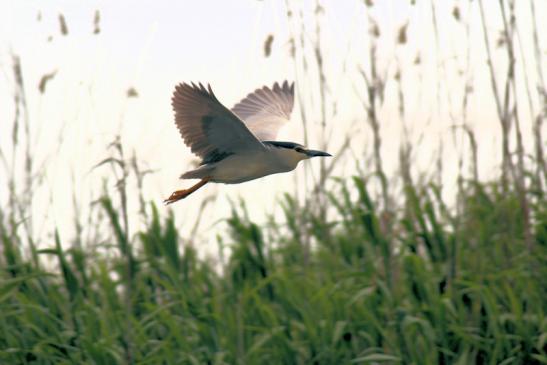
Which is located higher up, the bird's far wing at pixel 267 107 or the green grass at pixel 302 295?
the bird's far wing at pixel 267 107

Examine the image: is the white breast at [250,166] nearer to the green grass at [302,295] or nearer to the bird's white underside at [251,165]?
the bird's white underside at [251,165]

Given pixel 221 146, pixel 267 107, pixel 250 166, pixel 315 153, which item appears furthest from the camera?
pixel 267 107

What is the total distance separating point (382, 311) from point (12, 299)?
1.71 meters

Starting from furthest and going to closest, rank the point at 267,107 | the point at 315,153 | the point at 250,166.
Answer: the point at 267,107 < the point at 315,153 < the point at 250,166

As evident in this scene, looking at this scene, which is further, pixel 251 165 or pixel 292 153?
pixel 292 153

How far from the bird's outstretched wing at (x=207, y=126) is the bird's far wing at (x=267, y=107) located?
0.94 m

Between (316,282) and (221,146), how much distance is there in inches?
31.2

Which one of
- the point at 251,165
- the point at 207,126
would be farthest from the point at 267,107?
the point at 251,165

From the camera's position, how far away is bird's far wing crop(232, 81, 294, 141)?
5496mm

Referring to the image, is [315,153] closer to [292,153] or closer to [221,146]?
[292,153]

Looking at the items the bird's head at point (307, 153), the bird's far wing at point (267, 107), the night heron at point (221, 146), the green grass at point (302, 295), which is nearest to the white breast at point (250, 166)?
the night heron at point (221, 146)

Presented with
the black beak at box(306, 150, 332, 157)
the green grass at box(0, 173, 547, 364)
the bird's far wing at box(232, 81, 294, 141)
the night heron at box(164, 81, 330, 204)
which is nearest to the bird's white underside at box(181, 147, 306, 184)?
the night heron at box(164, 81, 330, 204)

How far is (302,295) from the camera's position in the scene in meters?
4.39

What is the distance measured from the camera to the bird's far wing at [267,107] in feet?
18.0
